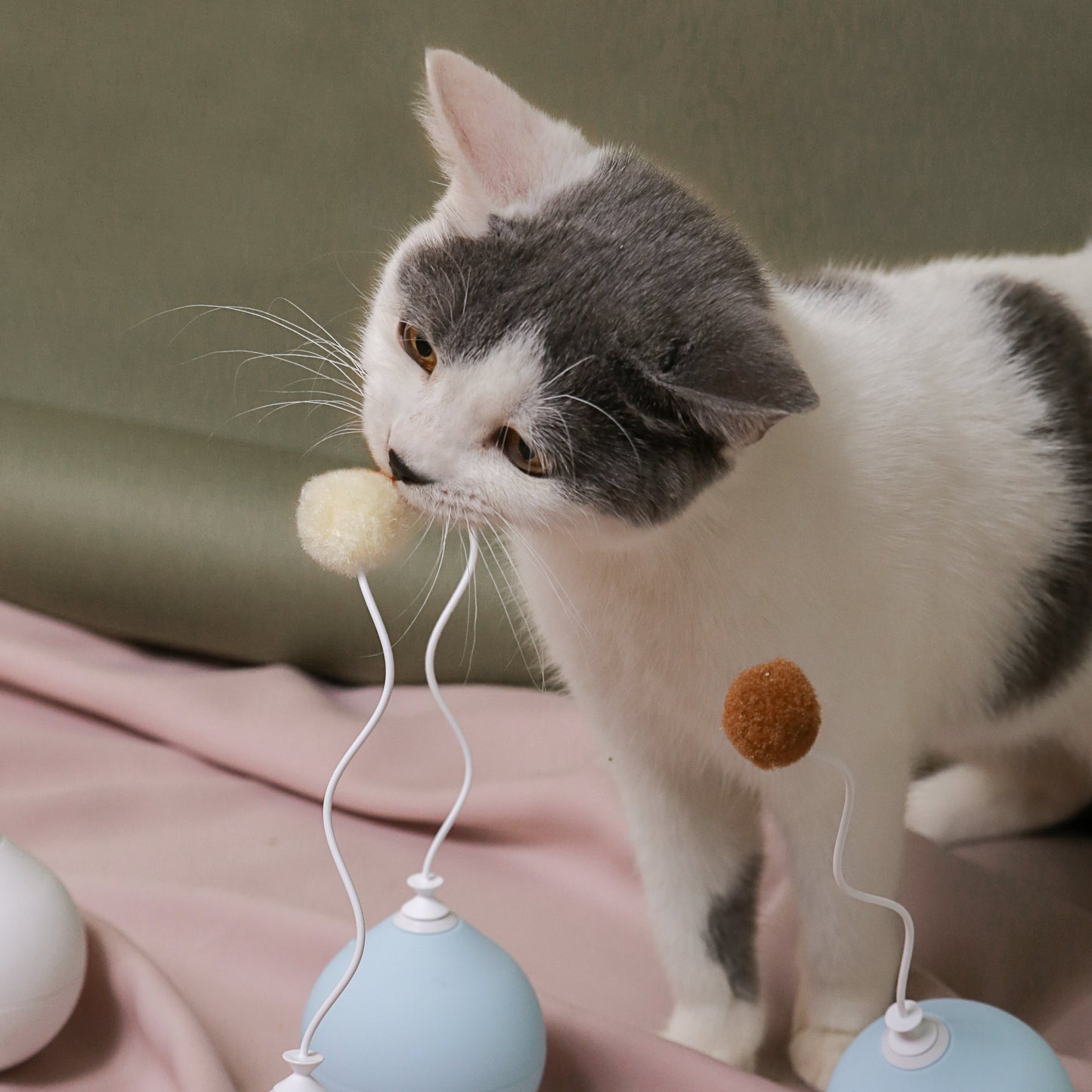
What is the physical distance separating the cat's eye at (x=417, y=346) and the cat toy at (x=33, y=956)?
418 millimetres

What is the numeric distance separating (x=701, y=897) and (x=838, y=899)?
126 mm

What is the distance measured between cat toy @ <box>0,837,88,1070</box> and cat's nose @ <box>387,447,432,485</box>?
372mm

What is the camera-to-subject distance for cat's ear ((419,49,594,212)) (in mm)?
729

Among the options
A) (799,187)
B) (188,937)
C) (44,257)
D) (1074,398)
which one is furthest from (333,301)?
(1074,398)

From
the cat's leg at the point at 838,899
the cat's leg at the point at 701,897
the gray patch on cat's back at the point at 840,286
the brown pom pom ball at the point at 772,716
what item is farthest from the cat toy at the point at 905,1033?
the gray patch on cat's back at the point at 840,286

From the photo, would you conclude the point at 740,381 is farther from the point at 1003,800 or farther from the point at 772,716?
the point at 1003,800

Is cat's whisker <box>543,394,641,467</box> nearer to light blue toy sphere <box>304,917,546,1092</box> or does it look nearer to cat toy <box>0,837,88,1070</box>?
light blue toy sphere <box>304,917,546,1092</box>

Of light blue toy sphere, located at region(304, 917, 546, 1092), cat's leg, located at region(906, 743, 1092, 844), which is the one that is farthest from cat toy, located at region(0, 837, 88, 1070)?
cat's leg, located at region(906, 743, 1092, 844)

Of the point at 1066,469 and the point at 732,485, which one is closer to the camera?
the point at 732,485

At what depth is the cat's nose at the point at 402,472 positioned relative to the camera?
67 centimetres

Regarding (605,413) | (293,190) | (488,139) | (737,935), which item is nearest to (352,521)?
(605,413)

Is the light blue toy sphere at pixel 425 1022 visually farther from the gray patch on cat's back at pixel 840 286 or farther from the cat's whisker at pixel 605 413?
the gray patch on cat's back at pixel 840 286

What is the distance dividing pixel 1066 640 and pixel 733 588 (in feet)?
1.08

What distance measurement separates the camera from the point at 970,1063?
0.65m
